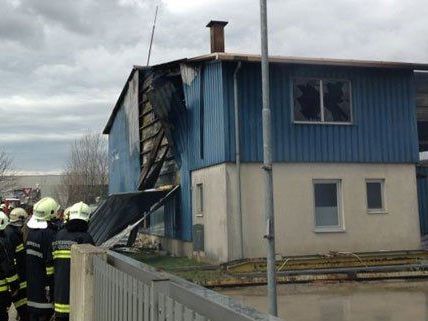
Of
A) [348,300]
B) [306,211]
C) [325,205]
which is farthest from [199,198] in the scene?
[348,300]

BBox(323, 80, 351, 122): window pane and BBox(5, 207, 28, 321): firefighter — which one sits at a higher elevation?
BBox(323, 80, 351, 122): window pane

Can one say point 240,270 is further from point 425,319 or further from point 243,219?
point 425,319

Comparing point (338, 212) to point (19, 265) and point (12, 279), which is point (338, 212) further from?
point (12, 279)

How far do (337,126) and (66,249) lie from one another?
11.1 m

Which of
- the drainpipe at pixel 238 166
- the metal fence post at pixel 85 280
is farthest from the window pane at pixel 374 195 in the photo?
the metal fence post at pixel 85 280

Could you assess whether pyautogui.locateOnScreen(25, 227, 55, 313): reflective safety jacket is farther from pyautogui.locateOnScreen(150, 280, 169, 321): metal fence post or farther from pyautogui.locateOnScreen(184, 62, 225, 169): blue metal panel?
pyautogui.locateOnScreen(184, 62, 225, 169): blue metal panel

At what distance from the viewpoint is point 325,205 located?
610 inches

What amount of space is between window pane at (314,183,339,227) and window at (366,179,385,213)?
108cm

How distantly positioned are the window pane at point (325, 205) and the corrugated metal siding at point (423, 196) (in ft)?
13.3

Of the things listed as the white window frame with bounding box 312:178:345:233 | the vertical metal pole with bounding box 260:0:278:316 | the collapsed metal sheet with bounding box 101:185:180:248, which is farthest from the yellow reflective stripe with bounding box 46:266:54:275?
the white window frame with bounding box 312:178:345:233

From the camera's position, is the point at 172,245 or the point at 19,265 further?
the point at 172,245

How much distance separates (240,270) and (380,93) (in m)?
6.92

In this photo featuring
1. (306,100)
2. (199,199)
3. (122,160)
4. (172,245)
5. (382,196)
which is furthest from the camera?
(122,160)

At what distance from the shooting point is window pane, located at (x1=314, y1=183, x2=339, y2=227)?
1539 cm
